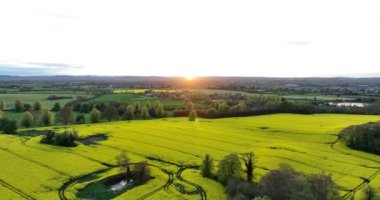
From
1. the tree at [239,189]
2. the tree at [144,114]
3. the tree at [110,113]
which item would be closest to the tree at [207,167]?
the tree at [239,189]

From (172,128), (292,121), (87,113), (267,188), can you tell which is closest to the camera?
(267,188)

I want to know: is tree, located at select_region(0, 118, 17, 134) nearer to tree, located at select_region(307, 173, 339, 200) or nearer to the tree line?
the tree line

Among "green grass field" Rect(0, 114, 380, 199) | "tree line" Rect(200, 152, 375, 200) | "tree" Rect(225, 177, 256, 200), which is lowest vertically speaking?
"green grass field" Rect(0, 114, 380, 199)

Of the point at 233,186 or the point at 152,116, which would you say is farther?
the point at 152,116

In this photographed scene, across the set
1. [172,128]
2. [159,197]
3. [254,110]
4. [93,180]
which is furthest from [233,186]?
[254,110]

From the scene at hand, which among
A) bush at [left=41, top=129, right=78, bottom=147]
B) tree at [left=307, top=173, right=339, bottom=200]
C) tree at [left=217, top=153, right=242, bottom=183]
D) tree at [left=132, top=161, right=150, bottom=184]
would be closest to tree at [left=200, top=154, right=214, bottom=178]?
tree at [left=217, top=153, right=242, bottom=183]

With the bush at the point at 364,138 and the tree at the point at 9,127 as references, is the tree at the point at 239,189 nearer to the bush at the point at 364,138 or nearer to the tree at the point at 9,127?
the bush at the point at 364,138

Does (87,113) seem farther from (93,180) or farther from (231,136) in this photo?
(93,180)
